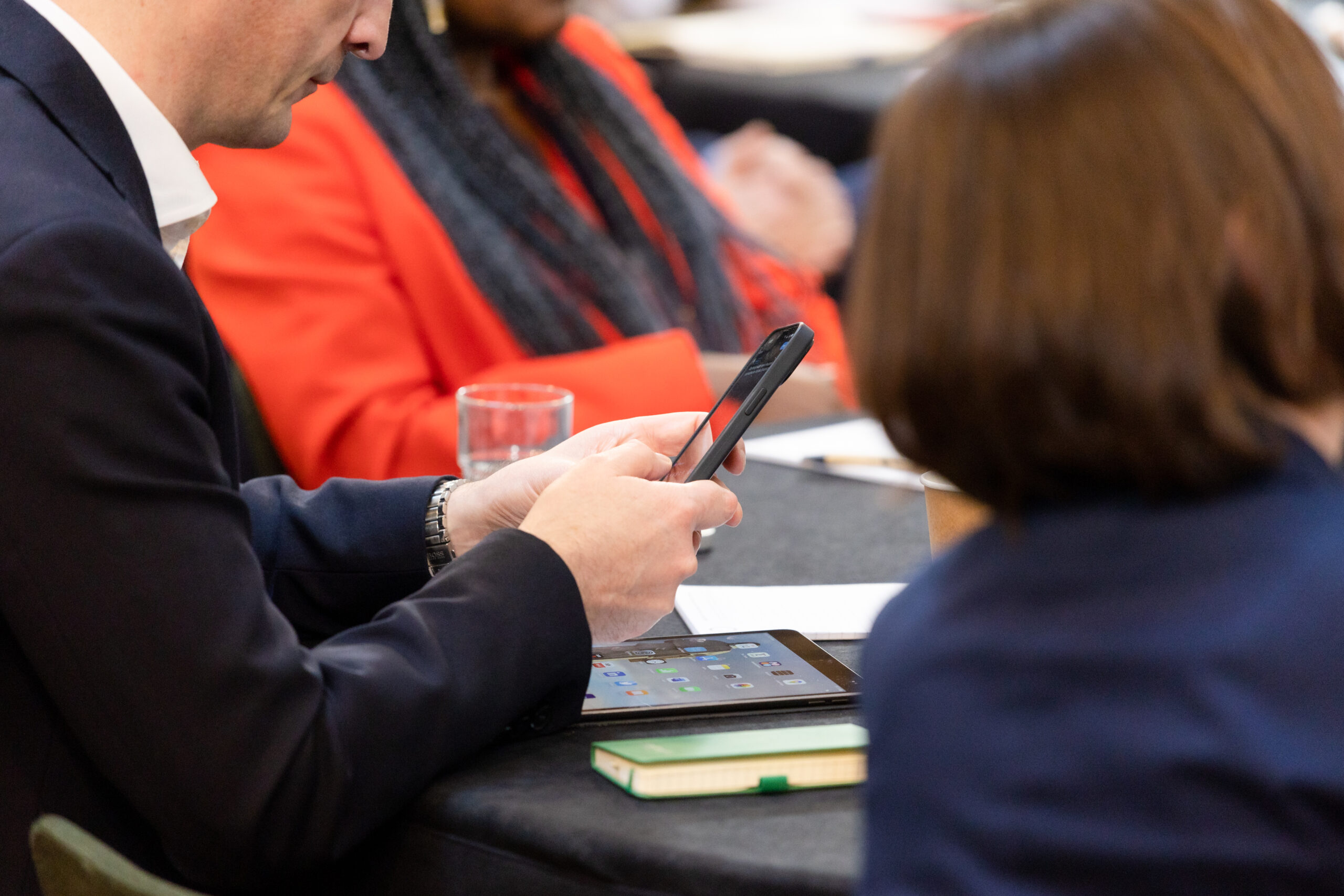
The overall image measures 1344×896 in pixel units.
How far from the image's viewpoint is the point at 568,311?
1706mm

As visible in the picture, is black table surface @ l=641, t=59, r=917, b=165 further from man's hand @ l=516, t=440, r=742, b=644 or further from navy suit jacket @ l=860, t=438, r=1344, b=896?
navy suit jacket @ l=860, t=438, r=1344, b=896

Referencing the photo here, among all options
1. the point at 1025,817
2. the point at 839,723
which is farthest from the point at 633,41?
the point at 1025,817

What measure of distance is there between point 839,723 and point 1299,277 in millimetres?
378

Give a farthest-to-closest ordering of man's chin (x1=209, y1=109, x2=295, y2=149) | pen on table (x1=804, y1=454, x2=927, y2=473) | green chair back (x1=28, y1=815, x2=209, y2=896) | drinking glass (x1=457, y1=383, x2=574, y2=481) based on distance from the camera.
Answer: pen on table (x1=804, y1=454, x2=927, y2=473)
drinking glass (x1=457, y1=383, x2=574, y2=481)
man's chin (x1=209, y1=109, x2=295, y2=149)
green chair back (x1=28, y1=815, x2=209, y2=896)

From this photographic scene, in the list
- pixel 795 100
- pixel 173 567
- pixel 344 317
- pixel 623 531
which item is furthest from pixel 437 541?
pixel 795 100

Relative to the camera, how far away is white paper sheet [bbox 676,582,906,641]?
94 centimetres

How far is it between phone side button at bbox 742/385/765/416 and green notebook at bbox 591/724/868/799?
0.23 m

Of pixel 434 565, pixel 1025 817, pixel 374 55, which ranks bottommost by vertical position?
pixel 434 565

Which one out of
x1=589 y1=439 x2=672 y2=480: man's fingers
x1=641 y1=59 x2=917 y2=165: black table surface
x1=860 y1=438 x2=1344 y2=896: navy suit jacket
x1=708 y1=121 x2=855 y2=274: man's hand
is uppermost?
x1=860 y1=438 x2=1344 y2=896: navy suit jacket

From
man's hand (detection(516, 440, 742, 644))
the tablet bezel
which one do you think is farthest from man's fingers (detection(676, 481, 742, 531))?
the tablet bezel

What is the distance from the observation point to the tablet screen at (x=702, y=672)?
0.79 m

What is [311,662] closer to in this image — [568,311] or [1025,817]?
[1025,817]

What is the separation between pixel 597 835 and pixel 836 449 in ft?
2.89

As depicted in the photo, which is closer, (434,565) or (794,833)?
(794,833)
